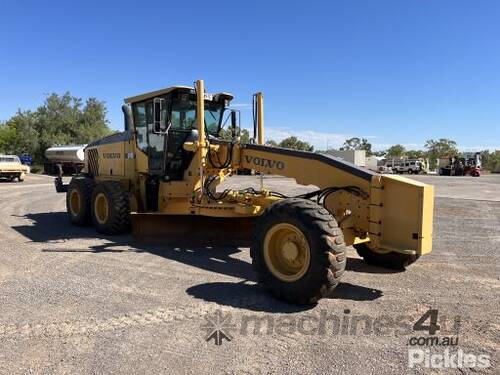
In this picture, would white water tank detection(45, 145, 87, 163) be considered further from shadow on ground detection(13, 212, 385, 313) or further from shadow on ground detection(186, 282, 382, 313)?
shadow on ground detection(186, 282, 382, 313)

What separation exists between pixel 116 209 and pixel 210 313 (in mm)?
4903

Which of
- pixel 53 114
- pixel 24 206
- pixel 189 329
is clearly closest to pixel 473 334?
pixel 189 329

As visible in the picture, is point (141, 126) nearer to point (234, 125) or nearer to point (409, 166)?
point (234, 125)

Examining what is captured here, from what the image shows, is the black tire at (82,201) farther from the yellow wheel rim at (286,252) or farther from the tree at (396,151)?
the tree at (396,151)

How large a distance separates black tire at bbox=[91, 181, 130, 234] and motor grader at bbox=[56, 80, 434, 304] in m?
0.02

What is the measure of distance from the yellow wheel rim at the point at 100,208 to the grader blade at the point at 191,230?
1806 mm

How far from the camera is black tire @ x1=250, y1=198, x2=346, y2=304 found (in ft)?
16.0

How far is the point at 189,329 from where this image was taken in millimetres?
4492

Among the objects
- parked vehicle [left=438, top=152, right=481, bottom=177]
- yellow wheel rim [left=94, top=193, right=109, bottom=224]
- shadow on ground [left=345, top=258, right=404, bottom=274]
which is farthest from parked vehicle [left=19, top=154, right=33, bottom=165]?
shadow on ground [left=345, top=258, right=404, bottom=274]

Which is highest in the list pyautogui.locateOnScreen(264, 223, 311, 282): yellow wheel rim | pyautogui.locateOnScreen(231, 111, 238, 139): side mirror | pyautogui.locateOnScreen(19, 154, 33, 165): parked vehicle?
pyautogui.locateOnScreen(231, 111, 238, 139): side mirror

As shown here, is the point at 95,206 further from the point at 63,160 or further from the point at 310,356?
the point at 63,160

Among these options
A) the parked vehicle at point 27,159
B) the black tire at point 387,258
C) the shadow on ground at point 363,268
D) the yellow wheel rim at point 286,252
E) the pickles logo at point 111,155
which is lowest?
the shadow on ground at point 363,268

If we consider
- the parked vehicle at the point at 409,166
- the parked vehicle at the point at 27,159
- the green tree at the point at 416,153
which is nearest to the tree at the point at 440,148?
the green tree at the point at 416,153

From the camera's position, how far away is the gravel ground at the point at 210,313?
3.85 metres
